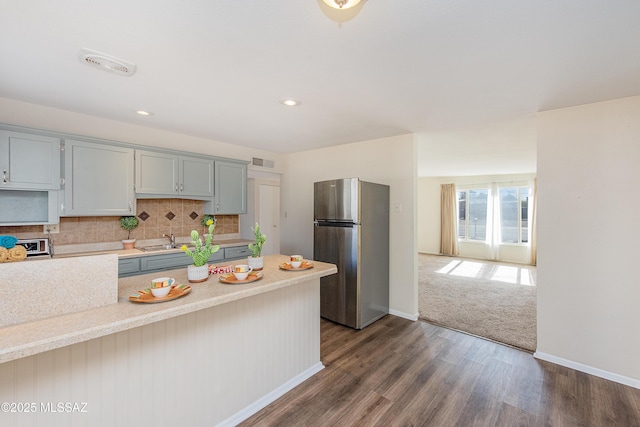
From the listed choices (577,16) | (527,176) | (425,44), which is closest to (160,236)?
(425,44)

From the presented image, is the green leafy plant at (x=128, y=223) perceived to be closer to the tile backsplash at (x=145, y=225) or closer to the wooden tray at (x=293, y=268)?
the tile backsplash at (x=145, y=225)

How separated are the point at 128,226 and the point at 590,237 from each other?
15.6ft

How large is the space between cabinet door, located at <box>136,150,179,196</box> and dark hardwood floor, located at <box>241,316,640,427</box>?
8.54ft

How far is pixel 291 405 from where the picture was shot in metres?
1.95

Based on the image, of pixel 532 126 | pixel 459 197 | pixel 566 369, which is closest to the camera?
pixel 566 369

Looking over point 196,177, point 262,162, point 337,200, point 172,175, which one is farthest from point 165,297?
point 262,162

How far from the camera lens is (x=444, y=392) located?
212cm

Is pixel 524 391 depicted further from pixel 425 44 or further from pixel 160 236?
pixel 160 236

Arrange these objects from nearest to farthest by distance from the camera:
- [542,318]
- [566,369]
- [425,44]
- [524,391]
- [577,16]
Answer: [577,16]
[425,44]
[524,391]
[566,369]
[542,318]

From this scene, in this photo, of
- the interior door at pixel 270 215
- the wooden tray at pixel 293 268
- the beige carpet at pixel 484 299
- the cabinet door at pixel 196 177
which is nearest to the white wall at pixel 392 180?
the beige carpet at pixel 484 299

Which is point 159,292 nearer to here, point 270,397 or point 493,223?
point 270,397

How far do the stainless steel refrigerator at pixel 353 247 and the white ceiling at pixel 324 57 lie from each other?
0.92m

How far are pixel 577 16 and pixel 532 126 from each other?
2125mm

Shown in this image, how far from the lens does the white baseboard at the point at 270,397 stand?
1.78m
